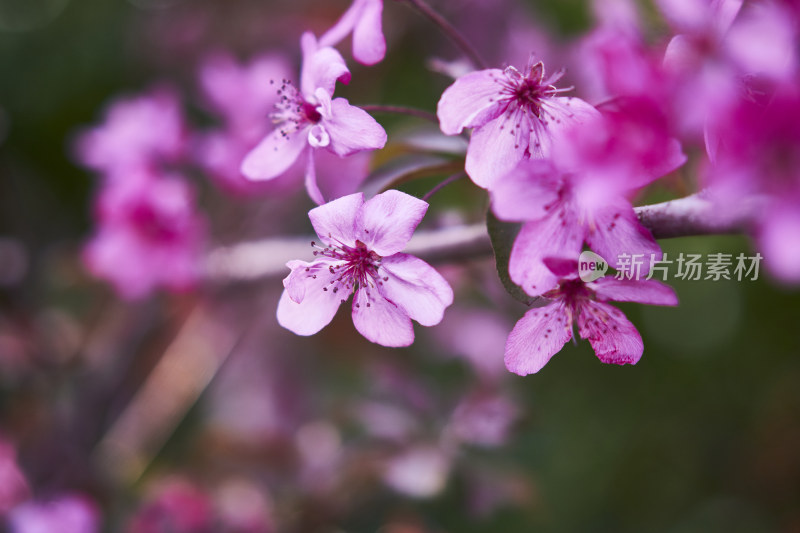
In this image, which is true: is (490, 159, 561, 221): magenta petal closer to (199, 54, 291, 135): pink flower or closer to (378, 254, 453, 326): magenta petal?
(378, 254, 453, 326): magenta petal

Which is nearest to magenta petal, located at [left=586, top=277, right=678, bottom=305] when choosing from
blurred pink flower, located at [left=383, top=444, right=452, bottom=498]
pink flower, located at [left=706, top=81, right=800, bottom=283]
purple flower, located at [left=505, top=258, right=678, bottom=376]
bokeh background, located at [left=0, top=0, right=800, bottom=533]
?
purple flower, located at [left=505, top=258, right=678, bottom=376]

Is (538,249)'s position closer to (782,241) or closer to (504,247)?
(504,247)

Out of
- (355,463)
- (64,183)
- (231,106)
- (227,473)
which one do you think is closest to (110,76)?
(64,183)

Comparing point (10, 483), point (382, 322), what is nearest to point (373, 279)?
point (382, 322)

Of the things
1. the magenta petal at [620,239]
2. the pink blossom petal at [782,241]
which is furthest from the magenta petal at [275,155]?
the pink blossom petal at [782,241]

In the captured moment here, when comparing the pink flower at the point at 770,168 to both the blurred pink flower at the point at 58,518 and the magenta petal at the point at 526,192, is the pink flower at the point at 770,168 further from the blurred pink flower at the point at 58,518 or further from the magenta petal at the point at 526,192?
the blurred pink flower at the point at 58,518

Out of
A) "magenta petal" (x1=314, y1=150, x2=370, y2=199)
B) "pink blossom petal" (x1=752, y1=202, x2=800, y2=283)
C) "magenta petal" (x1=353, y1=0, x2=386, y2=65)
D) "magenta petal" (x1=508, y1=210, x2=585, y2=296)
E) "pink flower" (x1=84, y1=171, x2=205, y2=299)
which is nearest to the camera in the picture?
"pink blossom petal" (x1=752, y1=202, x2=800, y2=283)

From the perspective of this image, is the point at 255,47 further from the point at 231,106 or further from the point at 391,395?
the point at 391,395
